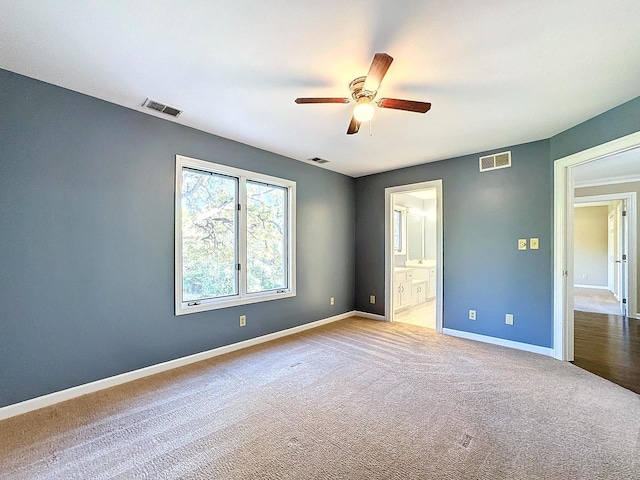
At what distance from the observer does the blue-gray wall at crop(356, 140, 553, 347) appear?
3.53m

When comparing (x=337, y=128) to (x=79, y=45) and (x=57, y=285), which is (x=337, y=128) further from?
(x=57, y=285)

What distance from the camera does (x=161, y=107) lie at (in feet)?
9.01

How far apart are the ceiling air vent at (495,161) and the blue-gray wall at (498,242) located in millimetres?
65

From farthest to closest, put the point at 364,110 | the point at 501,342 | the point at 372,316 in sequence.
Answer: the point at 372,316, the point at 501,342, the point at 364,110

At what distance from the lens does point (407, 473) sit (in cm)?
162

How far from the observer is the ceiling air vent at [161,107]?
104 inches

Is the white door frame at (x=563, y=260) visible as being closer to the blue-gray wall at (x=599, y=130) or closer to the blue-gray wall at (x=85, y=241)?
the blue-gray wall at (x=599, y=130)

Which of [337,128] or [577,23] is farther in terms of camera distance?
[337,128]

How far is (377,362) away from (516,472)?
1657 mm

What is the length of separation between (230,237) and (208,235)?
0.96 ft

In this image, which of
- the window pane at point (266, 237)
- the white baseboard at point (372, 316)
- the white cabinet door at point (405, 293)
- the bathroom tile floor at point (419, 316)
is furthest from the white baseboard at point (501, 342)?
the window pane at point (266, 237)

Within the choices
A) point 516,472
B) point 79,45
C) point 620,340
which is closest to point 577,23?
point 516,472

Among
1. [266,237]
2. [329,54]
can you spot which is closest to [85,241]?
[266,237]

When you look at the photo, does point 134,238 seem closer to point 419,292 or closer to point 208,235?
point 208,235
